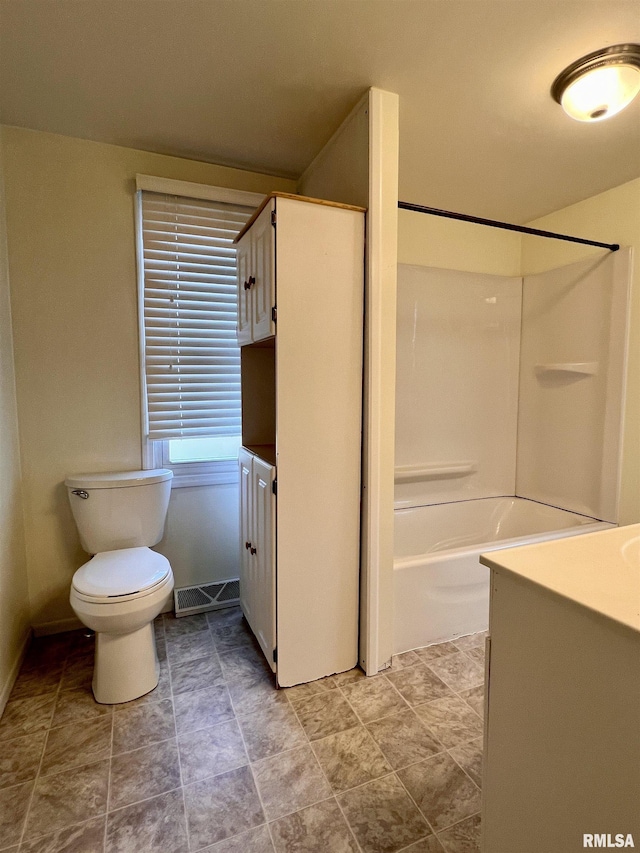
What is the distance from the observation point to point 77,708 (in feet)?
5.49

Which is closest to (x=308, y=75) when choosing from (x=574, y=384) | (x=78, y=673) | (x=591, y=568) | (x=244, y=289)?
(x=244, y=289)

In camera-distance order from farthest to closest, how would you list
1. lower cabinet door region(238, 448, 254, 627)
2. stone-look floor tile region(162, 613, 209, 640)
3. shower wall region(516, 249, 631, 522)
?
1. shower wall region(516, 249, 631, 522)
2. stone-look floor tile region(162, 613, 209, 640)
3. lower cabinet door region(238, 448, 254, 627)

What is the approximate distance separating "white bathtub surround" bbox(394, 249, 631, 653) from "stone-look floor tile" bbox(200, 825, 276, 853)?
1.60 meters

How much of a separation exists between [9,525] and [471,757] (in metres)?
1.99

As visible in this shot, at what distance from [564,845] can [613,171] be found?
2.87 metres

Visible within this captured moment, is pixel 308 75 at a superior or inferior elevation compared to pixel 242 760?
superior

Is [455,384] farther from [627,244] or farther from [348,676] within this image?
[348,676]

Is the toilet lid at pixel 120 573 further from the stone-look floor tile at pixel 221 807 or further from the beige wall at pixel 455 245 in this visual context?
the beige wall at pixel 455 245

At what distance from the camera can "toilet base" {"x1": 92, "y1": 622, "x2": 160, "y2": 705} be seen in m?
1.69

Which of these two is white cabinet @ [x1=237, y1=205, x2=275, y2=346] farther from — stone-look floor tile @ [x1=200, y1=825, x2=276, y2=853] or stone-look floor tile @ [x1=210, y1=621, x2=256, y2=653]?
stone-look floor tile @ [x1=200, y1=825, x2=276, y2=853]

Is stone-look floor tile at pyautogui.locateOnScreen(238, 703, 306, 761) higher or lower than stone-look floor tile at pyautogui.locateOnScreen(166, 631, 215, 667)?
lower

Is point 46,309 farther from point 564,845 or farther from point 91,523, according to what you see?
point 564,845

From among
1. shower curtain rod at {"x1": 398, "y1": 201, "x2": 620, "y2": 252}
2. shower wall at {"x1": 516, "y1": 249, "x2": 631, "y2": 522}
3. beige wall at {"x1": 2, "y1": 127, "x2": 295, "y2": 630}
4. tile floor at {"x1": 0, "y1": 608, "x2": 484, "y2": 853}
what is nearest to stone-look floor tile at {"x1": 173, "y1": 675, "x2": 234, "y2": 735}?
tile floor at {"x1": 0, "y1": 608, "x2": 484, "y2": 853}

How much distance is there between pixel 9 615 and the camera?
179cm
